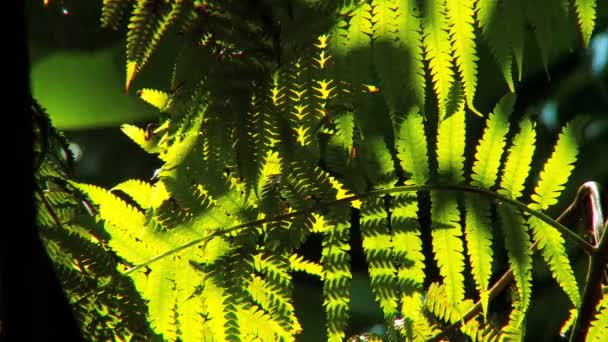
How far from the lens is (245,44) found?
821 millimetres

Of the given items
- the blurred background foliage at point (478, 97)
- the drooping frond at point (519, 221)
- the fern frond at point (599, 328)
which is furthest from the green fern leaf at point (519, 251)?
the blurred background foliage at point (478, 97)

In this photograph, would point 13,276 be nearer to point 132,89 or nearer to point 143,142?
point 143,142

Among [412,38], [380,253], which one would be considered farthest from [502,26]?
[380,253]

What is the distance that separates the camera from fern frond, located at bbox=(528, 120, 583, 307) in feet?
3.13

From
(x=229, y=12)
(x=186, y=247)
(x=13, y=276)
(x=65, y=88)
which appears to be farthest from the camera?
(x=65, y=88)

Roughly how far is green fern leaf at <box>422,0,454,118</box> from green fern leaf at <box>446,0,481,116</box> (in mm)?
11

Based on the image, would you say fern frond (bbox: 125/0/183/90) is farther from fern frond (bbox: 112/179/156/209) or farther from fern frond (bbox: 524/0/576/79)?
fern frond (bbox: 524/0/576/79)

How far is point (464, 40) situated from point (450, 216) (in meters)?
0.25

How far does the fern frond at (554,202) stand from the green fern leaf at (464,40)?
158 millimetres

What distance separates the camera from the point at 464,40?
0.95 metres

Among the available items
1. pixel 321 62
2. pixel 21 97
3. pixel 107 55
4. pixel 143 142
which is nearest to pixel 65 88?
pixel 107 55

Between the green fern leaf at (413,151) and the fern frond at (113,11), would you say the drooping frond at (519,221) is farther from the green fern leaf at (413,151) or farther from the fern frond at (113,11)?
the fern frond at (113,11)

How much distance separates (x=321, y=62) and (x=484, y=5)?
0.25 meters

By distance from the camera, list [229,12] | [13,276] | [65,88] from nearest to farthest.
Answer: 1. [13,276]
2. [229,12]
3. [65,88]
